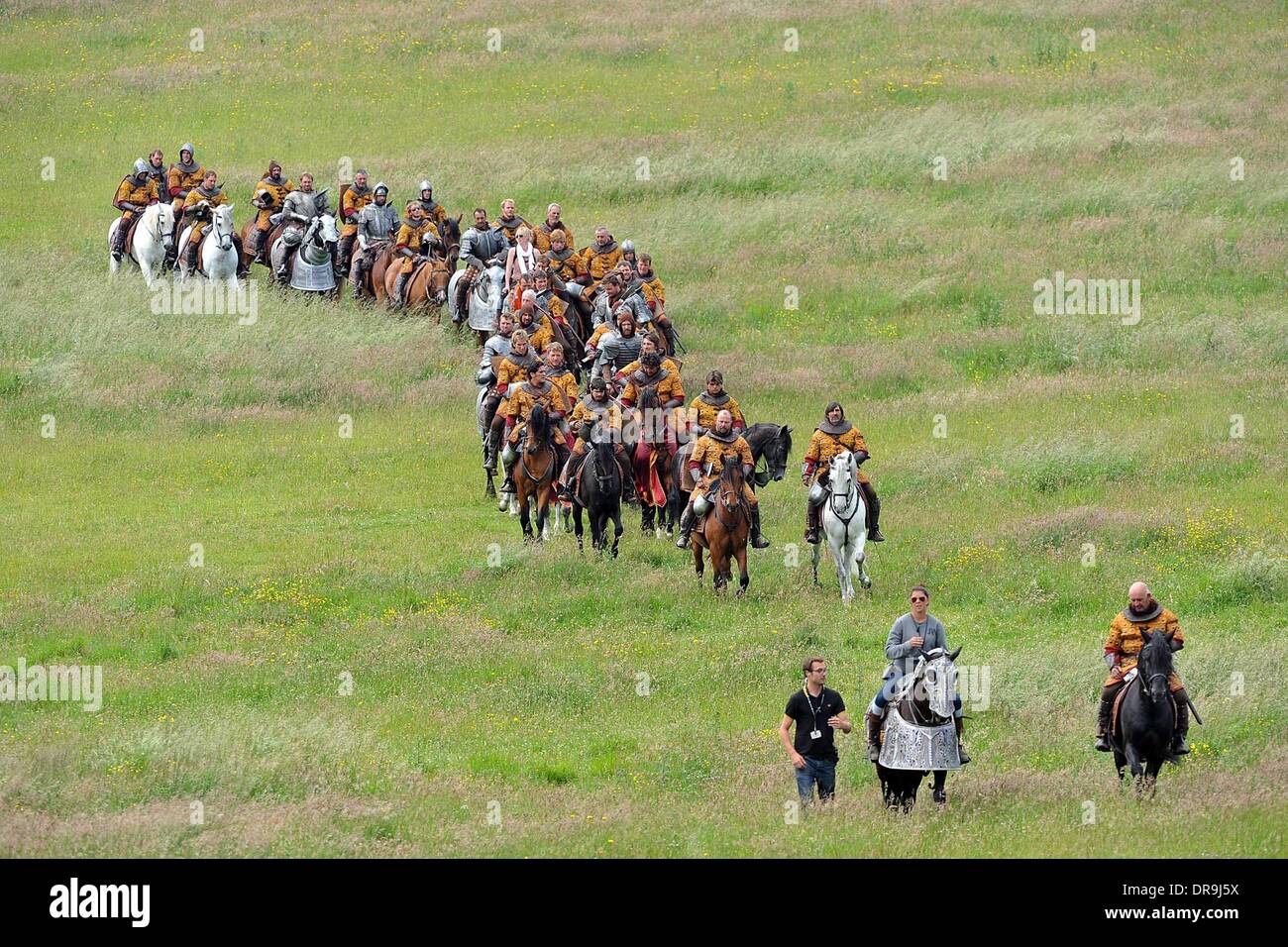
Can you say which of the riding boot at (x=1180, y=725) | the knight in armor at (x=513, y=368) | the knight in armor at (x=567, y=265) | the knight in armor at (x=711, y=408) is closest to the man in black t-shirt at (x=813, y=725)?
the riding boot at (x=1180, y=725)

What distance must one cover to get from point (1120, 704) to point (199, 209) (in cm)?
2770


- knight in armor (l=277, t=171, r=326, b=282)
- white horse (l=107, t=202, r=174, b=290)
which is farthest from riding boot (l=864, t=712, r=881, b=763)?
white horse (l=107, t=202, r=174, b=290)

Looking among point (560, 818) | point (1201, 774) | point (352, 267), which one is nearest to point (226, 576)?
point (560, 818)

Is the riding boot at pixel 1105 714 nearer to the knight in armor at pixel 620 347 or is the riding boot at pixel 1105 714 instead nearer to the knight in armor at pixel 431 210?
the knight in armor at pixel 620 347

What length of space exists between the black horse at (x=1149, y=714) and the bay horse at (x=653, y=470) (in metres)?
10.2

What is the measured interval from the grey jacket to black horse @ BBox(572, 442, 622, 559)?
29.4 feet

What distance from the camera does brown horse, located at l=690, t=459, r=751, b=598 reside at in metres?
24.0

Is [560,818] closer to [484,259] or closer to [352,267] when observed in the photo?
[484,259]

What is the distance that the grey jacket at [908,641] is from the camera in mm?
17016

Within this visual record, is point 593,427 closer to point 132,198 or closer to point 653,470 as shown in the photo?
point 653,470

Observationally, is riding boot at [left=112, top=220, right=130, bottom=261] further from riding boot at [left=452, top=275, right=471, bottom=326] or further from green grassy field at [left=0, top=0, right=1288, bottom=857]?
riding boot at [left=452, top=275, right=471, bottom=326]

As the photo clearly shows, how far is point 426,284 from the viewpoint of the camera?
39.0m

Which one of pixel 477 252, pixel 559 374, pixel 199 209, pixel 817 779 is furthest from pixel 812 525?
pixel 199 209
